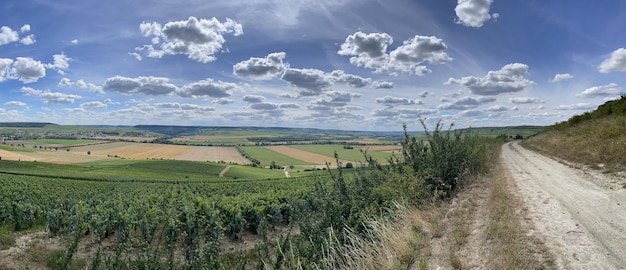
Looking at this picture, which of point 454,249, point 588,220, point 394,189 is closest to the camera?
point 454,249

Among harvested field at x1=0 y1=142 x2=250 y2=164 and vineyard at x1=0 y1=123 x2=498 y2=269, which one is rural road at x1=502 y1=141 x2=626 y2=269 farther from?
harvested field at x1=0 y1=142 x2=250 y2=164

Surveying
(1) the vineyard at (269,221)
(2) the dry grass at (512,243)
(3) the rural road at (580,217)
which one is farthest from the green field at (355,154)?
(3) the rural road at (580,217)

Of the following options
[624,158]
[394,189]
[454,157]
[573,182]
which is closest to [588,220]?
[394,189]

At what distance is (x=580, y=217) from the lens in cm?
687

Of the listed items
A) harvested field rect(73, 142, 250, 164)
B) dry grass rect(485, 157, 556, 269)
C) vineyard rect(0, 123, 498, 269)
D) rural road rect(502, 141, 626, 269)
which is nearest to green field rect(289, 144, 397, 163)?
vineyard rect(0, 123, 498, 269)

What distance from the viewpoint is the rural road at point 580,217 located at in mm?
4867

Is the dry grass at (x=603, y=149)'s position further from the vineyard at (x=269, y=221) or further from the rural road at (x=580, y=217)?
the vineyard at (x=269, y=221)

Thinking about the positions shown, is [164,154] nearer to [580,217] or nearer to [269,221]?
[269,221]

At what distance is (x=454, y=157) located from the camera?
37.4 ft

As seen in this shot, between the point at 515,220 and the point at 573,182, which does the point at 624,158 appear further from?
the point at 515,220

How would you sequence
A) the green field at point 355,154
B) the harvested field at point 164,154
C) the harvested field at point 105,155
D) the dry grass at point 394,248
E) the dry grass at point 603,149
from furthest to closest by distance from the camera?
the harvested field at point 164,154
the harvested field at point 105,155
the green field at point 355,154
the dry grass at point 603,149
the dry grass at point 394,248

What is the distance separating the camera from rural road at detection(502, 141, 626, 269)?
487 cm

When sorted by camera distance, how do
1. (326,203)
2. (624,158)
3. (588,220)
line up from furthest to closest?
(624,158) < (326,203) < (588,220)

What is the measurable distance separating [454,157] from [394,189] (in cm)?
374
